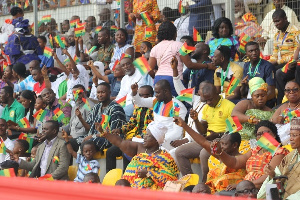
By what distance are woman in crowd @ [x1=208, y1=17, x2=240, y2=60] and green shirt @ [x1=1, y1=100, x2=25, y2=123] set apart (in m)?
3.44

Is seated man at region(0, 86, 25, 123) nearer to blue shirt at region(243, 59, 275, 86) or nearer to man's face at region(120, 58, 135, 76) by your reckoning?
man's face at region(120, 58, 135, 76)

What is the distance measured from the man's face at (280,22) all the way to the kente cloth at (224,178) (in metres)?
2.84

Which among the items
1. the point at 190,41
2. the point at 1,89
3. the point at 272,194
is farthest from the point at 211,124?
the point at 1,89

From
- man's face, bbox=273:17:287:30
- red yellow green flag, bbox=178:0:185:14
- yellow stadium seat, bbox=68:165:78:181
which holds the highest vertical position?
red yellow green flag, bbox=178:0:185:14

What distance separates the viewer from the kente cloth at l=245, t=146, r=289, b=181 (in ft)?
23.4

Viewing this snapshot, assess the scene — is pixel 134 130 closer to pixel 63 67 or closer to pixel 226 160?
pixel 226 160

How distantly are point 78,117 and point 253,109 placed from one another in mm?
2896

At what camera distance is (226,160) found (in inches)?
292

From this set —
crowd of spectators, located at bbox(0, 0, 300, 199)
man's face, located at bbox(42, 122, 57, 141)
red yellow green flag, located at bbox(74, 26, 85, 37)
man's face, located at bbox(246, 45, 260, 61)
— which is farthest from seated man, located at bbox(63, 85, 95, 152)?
man's face, located at bbox(246, 45, 260, 61)

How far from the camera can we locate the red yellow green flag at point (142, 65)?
1018cm

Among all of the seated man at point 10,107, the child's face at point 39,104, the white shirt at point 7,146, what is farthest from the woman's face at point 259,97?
the seated man at point 10,107

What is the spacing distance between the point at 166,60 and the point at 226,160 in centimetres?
317

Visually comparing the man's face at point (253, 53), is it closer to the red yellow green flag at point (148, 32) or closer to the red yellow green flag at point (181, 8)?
the red yellow green flag at point (181, 8)

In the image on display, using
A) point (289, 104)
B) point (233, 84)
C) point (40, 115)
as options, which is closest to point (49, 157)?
point (40, 115)
